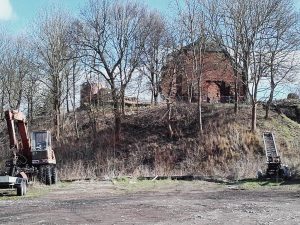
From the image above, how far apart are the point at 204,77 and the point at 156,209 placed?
3788 centimetres

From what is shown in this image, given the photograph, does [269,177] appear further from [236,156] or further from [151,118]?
[151,118]

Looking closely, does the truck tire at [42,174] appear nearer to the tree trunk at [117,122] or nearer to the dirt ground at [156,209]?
the dirt ground at [156,209]

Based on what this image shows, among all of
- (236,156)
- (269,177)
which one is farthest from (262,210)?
(236,156)

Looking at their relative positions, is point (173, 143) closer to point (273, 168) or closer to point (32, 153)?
point (273, 168)

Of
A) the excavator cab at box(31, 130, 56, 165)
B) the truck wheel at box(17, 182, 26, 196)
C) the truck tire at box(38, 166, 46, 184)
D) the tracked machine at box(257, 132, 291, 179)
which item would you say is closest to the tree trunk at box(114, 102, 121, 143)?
the excavator cab at box(31, 130, 56, 165)

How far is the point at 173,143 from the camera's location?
43.0 meters

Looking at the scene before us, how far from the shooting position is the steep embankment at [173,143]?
37.6 meters

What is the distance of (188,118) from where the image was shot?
45.8 m

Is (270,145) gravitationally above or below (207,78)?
below

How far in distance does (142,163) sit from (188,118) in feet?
25.3

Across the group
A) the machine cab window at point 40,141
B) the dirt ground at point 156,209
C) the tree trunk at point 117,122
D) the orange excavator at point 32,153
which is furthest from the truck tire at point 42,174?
the tree trunk at point 117,122

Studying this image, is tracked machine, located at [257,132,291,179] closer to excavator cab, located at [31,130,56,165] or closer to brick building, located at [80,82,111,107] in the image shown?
excavator cab, located at [31,130,56,165]

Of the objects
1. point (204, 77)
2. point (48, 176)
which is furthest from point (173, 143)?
point (48, 176)

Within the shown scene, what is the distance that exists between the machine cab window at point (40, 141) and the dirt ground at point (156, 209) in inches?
227
